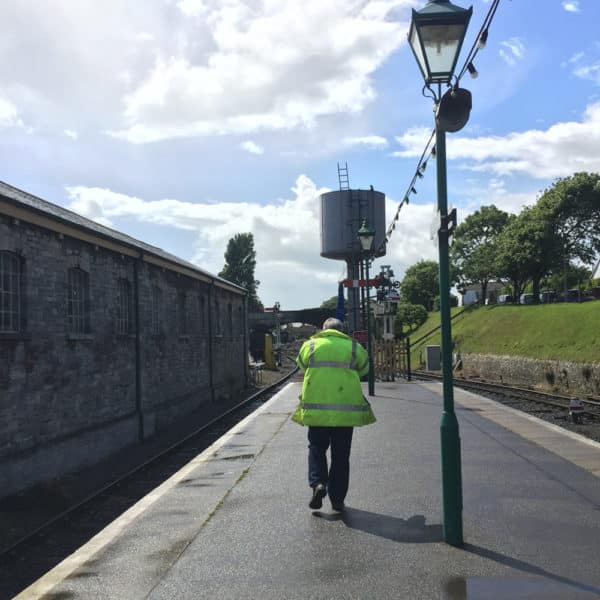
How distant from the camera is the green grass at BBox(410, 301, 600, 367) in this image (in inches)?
Result: 1308

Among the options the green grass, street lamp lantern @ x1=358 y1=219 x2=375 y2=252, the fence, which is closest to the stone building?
street lamp lantern @ x1=358 y1=219 x2=375 y2=252

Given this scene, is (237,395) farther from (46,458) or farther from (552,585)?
(552,585)

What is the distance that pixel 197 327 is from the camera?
80.2 ft

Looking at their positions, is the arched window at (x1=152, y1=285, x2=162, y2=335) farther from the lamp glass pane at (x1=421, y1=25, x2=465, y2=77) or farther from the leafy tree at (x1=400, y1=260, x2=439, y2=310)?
the leafy tree at (x1=400, y1=260, x2=439, y2=310)

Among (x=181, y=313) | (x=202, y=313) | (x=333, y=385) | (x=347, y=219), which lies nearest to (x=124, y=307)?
(x=181, y=313)

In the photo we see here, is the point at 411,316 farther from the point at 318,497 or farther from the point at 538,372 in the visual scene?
the point at 318,497

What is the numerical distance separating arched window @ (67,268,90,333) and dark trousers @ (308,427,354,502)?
27.1 ft

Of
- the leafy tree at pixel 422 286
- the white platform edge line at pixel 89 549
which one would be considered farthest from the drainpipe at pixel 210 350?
the leafy tree at pixel 422 286

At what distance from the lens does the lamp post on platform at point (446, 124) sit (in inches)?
218

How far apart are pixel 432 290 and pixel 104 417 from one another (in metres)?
81.7

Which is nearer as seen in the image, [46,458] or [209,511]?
[209,511]

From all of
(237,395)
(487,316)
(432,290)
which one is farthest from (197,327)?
(432,290)

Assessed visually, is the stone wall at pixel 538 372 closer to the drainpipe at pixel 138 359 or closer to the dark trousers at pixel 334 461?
the drainpipe at pixel 138 359

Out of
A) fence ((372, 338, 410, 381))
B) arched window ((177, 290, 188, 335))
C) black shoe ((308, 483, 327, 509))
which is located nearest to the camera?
black shoe ((308, 483, 327, 509))
